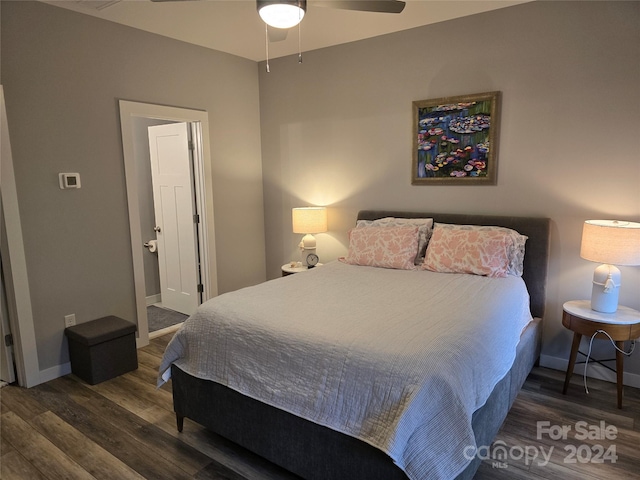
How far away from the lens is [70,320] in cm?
320

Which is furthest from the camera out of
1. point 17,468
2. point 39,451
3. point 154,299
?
point 154,299

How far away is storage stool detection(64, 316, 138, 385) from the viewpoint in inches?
118

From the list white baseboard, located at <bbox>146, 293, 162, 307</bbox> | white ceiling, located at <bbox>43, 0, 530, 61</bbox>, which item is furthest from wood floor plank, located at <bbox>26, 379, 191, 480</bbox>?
white ceiling, located at <bbox>43, 0, 530, 61</bbox>

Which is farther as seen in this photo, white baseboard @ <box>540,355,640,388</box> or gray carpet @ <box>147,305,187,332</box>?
gray carpet @ <box>147,305,187,332</box>

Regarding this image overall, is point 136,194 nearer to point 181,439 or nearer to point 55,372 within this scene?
point 55,372

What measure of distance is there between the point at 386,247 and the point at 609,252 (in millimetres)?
1479

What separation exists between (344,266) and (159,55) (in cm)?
244

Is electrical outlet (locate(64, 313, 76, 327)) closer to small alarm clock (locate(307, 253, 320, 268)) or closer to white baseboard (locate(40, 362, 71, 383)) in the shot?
white baseboard (locate(40, 362, 71, 383))

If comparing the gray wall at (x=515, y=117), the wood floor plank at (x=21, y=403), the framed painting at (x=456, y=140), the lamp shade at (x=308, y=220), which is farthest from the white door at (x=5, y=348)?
the framed painting at (x=456, y=140)

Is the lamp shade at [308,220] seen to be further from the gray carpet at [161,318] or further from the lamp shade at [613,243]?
the lamp shade at [613,243]

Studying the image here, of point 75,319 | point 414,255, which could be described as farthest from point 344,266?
point 75,319

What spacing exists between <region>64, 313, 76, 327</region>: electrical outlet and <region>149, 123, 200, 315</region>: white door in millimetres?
1242

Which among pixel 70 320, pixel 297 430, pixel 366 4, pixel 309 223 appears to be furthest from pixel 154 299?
pixel 366 4

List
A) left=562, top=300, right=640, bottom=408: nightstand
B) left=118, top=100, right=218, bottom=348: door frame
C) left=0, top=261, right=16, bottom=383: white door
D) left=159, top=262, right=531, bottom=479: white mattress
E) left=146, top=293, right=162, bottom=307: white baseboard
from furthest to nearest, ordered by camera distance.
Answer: left=146, top=293, right=162, bottom=307: white baseboard < left=118, top=100, right=218, bottom=348: door frame < left=0, top=261, right=16, bottom=383: white door < left=562, top=300, right=640, bottom=408: nightstand < left=159, top=262, right=531, bottom=479: white mattress
